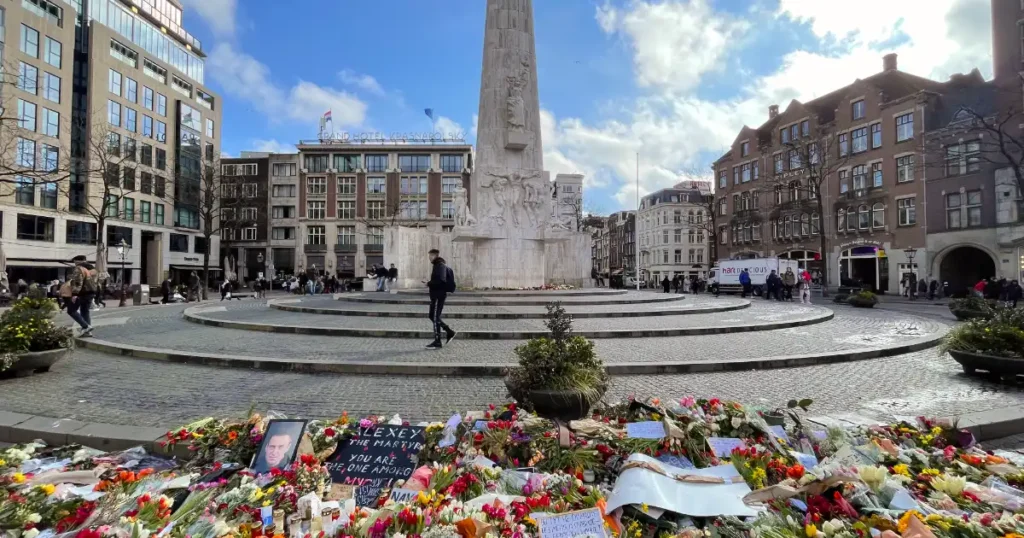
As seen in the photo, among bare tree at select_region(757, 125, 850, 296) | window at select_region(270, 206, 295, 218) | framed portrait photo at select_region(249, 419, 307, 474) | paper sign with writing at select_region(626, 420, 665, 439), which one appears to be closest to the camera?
framed portrait photo at select_region(249, 419, 307, 474)

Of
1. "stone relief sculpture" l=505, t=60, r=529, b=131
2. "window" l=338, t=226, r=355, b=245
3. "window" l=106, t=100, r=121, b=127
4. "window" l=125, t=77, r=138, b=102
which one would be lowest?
"window" l=338, t=226, r=355, b=245

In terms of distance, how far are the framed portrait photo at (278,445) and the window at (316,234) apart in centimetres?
6957

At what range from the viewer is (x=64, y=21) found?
140ft

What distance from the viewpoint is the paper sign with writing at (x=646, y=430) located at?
390 cm

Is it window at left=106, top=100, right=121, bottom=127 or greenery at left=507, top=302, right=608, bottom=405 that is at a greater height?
window at left=106, top=100, right=121, bottom=127

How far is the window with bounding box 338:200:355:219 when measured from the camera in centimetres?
6919

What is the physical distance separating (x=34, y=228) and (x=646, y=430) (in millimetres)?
54332

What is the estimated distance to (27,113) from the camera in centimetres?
3878

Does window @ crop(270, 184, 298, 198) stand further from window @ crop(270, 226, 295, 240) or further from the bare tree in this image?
the bare tree

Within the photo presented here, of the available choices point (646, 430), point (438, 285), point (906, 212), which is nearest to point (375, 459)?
point (646, 430)

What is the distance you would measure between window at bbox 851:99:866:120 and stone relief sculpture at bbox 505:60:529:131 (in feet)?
119

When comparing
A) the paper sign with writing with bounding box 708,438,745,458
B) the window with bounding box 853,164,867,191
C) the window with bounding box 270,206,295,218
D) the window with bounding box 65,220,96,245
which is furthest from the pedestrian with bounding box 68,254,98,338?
the window with bounding box 270,206,295,218

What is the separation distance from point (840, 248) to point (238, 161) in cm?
7564

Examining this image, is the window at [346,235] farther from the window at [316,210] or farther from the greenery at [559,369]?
the greenery at [559,369]
